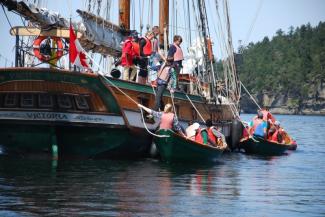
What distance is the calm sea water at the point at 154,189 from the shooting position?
59.7 feet

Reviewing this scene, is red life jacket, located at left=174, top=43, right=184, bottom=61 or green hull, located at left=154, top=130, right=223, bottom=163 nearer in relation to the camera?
green hull, located at left=154, top=130, right=223, bottom=163

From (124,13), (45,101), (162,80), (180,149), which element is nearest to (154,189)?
(180,149)

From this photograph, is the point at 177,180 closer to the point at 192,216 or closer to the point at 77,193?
the point at 77,193

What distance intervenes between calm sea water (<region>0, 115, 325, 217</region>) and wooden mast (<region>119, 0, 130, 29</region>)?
6452mm

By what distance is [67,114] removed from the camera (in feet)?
91.4

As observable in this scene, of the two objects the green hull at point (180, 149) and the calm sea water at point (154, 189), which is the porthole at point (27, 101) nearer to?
the calm sea water at point (154, 189)

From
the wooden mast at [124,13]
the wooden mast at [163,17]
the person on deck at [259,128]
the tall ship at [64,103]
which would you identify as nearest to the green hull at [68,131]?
the tall ship at [64,103]

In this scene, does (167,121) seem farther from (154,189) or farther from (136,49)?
(154,189)

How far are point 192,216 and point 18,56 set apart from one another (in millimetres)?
12083

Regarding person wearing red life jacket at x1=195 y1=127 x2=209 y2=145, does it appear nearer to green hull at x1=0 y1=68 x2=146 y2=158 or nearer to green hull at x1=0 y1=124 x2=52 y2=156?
green hull at x1=0 y1=68 x2=146 y2=158

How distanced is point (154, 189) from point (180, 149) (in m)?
6.53

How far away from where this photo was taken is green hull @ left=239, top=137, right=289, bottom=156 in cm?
3688

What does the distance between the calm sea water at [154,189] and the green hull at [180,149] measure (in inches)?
17.4

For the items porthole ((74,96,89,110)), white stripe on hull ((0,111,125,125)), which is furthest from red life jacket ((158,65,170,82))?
porthole ((74,96,89,110))
